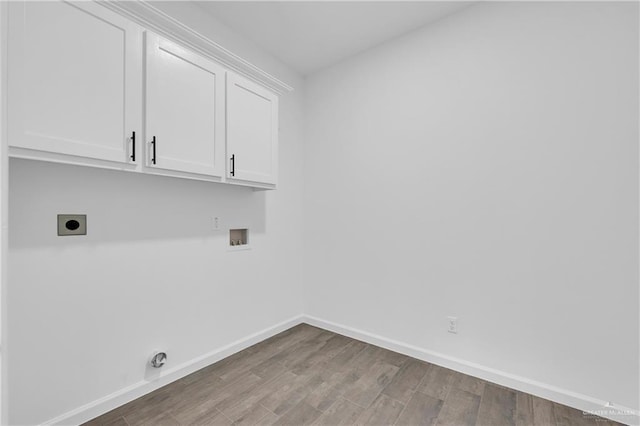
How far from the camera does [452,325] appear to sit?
7.62 ft

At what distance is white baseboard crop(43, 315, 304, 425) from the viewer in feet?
5.41

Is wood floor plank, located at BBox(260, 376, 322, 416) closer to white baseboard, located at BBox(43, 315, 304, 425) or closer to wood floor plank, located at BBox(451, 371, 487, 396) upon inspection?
white baseboard, located at BBox(43, 315, 304, 425)

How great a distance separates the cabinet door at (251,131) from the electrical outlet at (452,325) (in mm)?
1926

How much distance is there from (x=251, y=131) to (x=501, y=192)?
2022mm

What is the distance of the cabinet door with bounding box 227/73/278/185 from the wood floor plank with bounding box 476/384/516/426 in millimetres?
2273

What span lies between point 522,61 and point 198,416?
10.6 ft

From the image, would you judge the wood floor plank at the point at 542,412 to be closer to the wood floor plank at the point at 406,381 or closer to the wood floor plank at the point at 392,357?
the wood floor plank at the point at 406,381

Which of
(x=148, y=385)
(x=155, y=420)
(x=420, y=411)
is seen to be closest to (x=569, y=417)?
(x=420, y=411)

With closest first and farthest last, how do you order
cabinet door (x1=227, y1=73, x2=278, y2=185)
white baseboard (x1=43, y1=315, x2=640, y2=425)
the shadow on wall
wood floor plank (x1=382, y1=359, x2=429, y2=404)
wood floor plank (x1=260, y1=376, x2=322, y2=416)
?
the shadow on wall → white baseboard (x1=43, y1=315, x2=640, y2=425) → wood floor plank (x1=260, y1=376, x2=322, y2=416) → wood floor plank (x1=382, y1=359, x2=429, y2=404) → cabinet door (x1=227, y1=73, x2=278, y2=185)

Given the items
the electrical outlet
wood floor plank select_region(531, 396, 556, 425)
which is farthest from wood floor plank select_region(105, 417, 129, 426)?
wood floor plank select_region(531, 396, 556, 425)

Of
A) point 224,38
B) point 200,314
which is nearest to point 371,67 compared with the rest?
point 224,38

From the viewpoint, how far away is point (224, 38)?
2.47m

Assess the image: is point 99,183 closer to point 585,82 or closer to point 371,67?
point 371,67

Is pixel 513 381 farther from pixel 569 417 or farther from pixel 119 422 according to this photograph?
pixel 119 422
